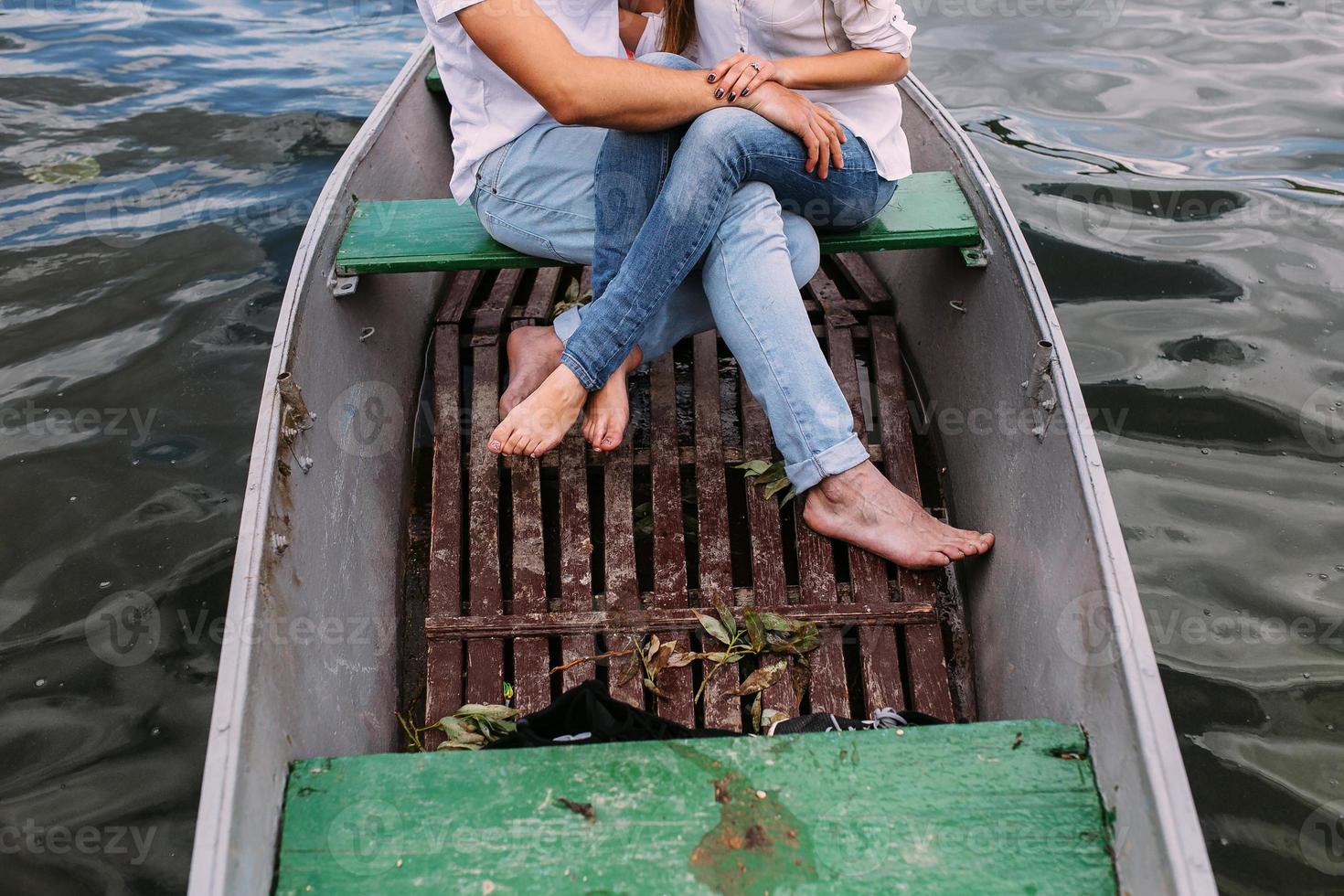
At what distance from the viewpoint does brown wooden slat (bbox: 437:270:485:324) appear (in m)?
2.78

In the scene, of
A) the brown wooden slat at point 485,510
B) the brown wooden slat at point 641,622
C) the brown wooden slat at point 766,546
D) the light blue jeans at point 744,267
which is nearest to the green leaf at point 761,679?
the brown wooden slat at point 766,546

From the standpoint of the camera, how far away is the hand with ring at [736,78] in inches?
80.4

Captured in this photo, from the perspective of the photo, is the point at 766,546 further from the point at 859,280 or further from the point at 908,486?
the point at 859,280

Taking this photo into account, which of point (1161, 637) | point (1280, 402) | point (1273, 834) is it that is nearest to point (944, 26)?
point (1280, 402)

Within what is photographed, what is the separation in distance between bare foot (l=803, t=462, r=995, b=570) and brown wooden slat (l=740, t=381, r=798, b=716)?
133 millimetres

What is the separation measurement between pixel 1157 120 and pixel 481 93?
4032mm

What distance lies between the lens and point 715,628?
2045 millimetres

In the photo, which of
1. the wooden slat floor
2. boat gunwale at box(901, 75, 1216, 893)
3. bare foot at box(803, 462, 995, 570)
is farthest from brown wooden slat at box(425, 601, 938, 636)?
boat gunwale at box(901, 75, 1216, 893)

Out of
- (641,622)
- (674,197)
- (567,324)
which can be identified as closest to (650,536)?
(641,622)

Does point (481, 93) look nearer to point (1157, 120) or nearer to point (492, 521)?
point (492, 521)

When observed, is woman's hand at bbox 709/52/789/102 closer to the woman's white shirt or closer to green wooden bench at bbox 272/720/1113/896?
the woman's white shirt

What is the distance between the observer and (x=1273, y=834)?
199 cm

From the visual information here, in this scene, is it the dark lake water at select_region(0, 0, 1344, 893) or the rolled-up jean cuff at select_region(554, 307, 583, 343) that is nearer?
the dark lake water at select_region(0, 0, 1344, 893)

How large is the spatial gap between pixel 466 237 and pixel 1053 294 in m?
2.38
